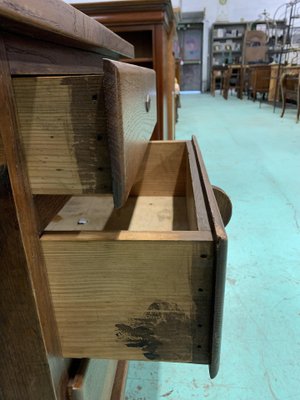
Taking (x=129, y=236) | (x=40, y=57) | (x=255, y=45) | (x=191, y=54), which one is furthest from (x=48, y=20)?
(x=191, y=54)

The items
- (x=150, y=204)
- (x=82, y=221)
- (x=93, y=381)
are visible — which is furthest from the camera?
(x=150, y=204)

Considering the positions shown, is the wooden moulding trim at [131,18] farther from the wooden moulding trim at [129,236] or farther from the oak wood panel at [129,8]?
the wooden moulding trim at [129,236]

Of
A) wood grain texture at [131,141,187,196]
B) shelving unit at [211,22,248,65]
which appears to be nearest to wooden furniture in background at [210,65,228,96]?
shelving unit at [211,22,248,65]

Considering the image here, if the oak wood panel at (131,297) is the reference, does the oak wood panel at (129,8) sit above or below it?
above

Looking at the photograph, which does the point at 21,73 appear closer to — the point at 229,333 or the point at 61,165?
the point at 61,165

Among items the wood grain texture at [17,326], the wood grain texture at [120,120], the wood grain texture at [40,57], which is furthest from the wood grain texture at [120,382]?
the wood grain texture at [40,57]

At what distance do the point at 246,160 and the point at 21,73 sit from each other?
→ 2307mm

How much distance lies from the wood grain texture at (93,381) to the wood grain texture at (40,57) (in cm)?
42

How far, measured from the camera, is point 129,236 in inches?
14.6

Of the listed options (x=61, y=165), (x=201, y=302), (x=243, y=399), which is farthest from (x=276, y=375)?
(x=61, y=165)

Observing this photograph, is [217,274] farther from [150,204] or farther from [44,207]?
[150,204]

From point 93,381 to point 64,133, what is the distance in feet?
1.40

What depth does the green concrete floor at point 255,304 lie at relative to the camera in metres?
0.77

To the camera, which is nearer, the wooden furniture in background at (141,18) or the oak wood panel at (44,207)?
the oak wood panel at (44,207)
